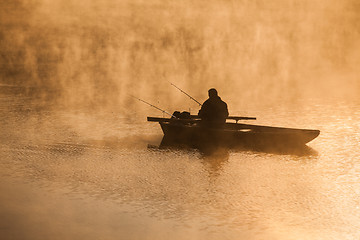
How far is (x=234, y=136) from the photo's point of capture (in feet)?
54.5

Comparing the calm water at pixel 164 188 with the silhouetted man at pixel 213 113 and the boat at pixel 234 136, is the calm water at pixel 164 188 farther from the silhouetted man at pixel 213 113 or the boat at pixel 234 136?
the silhouetted man at pixel 213 113

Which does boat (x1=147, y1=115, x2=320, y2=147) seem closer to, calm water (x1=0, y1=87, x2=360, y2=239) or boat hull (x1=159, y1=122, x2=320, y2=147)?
boat hull (x1=159, y1=122, x2=320, y2=147)

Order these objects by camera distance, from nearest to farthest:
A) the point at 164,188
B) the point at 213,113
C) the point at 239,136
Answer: the point at 164,188
the point at 239,136
the point at 213,113

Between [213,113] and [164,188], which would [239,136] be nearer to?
[213,113]

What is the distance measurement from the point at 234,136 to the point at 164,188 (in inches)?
214

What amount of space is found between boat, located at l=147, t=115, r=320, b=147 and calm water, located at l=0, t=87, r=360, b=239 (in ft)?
1.64

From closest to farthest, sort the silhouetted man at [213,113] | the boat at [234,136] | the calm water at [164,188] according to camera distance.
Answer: the calm water at [164,188], the boat at [234,136], the silhouetted man at [213,113]

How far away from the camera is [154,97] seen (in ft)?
116

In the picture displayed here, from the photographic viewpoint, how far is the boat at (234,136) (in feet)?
53.7

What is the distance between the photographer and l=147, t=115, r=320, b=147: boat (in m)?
16.4

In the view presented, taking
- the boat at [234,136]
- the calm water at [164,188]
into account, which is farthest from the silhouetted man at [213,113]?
the calm water at [164,188]

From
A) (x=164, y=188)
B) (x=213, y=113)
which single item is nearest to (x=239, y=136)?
(x=213, y=113)

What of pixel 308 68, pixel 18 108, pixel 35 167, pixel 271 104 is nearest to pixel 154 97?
pixel 271 104

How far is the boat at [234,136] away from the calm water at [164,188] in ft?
1.64
